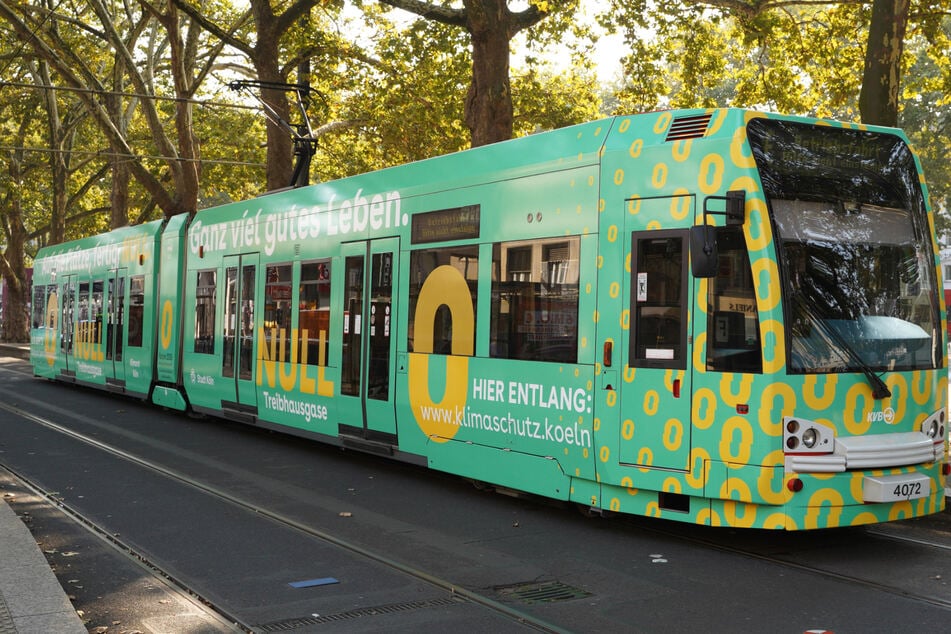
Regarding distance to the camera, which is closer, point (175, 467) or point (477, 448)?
point (477, 448)

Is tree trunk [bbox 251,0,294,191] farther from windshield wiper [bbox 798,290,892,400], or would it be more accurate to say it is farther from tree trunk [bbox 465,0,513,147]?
windshield wiper [bbox 798,290,892,400]

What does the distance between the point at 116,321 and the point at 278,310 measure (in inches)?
287

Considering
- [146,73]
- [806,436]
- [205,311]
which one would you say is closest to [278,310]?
[205,311]

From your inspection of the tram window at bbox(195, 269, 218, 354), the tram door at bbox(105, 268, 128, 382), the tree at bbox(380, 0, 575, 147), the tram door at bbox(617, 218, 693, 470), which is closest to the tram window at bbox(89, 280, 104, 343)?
the tram door at bbox(105, 268, 128, 382)

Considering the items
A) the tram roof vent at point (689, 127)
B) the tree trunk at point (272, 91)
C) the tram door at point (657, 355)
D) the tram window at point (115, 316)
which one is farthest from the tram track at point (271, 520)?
the tree trunk at point (272, 91)

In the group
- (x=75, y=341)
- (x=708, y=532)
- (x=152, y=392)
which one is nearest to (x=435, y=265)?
(x=708, y=532)

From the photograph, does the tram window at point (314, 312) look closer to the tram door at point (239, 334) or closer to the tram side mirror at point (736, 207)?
the tram door at point (239, 334)

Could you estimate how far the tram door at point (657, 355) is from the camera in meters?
7.43

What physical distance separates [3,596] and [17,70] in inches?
1395

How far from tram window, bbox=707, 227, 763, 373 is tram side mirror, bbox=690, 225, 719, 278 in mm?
332

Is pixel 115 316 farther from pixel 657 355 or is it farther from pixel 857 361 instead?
pixel 857 361

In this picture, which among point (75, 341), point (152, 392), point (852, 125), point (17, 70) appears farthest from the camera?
point (17, 70)

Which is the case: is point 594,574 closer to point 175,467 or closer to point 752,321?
point 752,321

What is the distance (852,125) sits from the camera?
7922 millimetres
